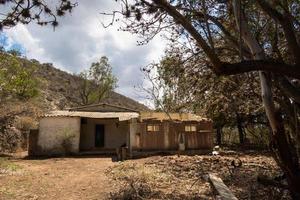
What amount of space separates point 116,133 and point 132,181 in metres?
18.0

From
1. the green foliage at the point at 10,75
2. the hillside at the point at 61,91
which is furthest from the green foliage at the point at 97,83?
the green foliage at the point at 10,75

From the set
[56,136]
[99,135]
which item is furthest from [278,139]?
[99,135]

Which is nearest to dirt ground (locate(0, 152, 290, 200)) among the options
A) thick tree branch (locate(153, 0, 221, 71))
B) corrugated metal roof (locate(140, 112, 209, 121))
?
thick tree branch (locate(153, 0, 221, 71))

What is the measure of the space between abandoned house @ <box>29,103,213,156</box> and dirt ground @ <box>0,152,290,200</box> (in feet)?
15.6

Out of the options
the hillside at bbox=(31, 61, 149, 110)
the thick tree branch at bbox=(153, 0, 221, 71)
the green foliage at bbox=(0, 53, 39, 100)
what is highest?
the hillside at bbox=(31, 61, 149, 110)

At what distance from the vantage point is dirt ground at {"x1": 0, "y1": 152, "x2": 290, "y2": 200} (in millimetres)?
A: 11719

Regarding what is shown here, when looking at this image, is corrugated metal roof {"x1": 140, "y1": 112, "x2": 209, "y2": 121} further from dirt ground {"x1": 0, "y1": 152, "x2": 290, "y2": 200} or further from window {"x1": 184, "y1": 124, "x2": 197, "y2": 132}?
dirt ground {"x1": 0, "y1": 152, "x2": 290, "y2": 200}

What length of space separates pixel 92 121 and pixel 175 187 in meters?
18.5

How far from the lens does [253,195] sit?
1062 cm

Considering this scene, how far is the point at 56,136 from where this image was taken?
27.5m

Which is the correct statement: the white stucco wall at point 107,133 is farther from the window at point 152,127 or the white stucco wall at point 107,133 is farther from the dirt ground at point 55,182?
the dirt ground at point 55,182

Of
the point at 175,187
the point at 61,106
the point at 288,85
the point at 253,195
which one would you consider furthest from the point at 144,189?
the point at 61,106

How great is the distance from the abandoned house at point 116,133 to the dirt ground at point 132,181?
187 inches

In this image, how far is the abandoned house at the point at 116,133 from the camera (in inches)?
1008
